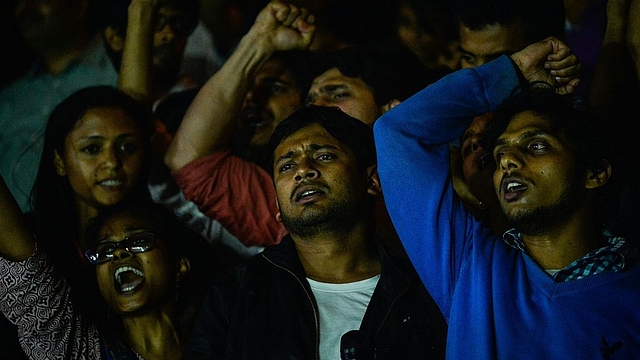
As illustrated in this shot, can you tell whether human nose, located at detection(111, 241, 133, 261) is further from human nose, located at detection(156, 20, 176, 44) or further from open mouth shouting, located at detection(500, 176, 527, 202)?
open mouth shouting, located at detection(500, 176, 527, 202)

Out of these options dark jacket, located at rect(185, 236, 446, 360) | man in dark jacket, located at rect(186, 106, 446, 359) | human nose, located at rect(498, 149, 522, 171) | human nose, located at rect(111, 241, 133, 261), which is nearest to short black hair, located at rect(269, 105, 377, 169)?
man in dark jacket, located at rect(186, 106, 446, 359)

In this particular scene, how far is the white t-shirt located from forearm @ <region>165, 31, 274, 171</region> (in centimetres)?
74

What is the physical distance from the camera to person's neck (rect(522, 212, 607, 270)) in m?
2.32

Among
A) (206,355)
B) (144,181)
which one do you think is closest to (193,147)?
(144,181)

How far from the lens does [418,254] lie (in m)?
2.37

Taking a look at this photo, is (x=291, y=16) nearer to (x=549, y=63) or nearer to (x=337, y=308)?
(x=549, y=63)

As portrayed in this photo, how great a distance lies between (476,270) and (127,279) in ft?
3.68

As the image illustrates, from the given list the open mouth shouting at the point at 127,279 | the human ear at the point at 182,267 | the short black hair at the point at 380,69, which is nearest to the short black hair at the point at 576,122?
the short black hair at the point at 380,69

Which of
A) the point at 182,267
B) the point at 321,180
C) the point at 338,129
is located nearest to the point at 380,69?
the point at 338,129

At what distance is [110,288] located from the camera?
9.20 ft

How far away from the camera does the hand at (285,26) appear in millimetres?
3129

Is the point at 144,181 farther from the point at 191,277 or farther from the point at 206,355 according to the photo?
the point at 206,355

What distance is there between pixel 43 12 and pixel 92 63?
0.95 feet

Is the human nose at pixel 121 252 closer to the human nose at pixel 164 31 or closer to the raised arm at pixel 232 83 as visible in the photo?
the raised arm at pixel 232 83
